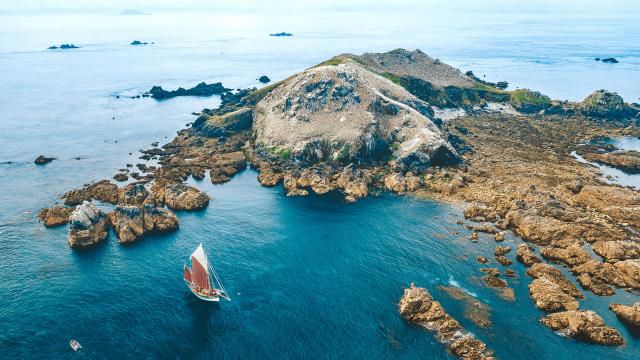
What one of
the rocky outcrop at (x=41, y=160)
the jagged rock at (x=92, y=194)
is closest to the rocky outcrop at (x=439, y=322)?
the jagged rock at (x=92, y=194)

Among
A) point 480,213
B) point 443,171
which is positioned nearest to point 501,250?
point 480,213

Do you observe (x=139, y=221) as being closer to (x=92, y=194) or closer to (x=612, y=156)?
(x=92, y=194)

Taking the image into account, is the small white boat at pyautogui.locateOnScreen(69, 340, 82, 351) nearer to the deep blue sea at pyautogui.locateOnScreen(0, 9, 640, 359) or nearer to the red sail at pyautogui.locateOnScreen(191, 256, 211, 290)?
the deep blue sea at pyautogui.locateOnScreen(0, 9, 640, 359)

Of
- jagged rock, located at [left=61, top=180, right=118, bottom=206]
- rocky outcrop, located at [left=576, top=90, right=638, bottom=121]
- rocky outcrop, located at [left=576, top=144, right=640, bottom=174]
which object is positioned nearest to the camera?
jagged rock, located at [left=61, top=180, right=118, bottom=206]

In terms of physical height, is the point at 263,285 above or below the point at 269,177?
below

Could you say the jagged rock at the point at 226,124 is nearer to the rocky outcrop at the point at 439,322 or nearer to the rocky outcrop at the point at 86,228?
the rocky outcrop at the point at 86,228

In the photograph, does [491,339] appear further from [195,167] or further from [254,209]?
[195,167]

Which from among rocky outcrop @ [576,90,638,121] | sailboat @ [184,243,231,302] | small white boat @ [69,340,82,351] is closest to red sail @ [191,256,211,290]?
sailboat @ [184,243,231,302]
